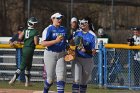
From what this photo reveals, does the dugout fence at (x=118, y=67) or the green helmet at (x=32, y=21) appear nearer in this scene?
the green helmet at (x=32, y=21)

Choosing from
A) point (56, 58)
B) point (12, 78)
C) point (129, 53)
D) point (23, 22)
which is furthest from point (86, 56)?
point (23, 22)

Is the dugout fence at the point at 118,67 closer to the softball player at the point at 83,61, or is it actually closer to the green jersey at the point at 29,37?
the green jersey at the point at 29,37

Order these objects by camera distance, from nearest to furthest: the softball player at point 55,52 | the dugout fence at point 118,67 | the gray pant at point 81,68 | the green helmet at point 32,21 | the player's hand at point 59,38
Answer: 1. the player's hand at point 59,38
2. the softball player at point 55,52
3. the gray pant at point 81,68
4. the green helmet at point 32,21
5. the dugout fence at point 118,67

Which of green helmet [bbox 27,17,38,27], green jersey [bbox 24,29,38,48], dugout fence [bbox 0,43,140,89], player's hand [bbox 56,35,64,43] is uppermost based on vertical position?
green helmet [bbox 27,17,38,27]

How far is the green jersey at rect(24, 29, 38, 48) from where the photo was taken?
1709cm

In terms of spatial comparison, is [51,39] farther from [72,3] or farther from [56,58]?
→ [72,3]

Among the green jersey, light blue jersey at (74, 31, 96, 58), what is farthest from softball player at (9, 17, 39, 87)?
light blue jersey at (74, 31, 96, 58)

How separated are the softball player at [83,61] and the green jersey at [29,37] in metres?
3.30

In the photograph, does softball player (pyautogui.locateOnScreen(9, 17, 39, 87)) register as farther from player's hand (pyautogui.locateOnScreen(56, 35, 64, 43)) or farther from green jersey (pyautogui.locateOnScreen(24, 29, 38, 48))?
player's hand (pyautogui.locateOnScreen(56, 35, 64, 43))

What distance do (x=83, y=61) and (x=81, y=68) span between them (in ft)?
0.57

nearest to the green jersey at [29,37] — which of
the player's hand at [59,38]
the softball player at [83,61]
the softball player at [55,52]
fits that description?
the softball player at [83,61]

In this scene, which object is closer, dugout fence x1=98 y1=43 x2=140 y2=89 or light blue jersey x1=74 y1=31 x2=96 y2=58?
light blue jersey x1=74 y1=31 x2=96 y2=58

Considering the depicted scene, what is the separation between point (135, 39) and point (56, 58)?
5.00 meters

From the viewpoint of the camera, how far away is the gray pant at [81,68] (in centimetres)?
1387
